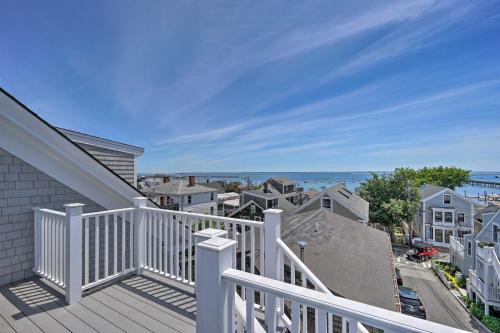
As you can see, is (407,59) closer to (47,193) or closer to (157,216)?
(157,216)

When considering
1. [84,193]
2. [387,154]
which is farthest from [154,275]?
[387,154]

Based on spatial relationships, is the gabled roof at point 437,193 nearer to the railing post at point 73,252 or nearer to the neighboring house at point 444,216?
the neighboring house at point 444,216

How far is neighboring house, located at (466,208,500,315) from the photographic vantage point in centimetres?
1259

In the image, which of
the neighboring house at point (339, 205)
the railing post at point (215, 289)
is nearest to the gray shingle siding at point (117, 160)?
the railing post at point (215, 289)

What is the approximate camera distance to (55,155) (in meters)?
3.86

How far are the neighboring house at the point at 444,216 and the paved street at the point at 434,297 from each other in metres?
6.69

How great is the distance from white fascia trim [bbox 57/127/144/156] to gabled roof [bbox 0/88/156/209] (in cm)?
146

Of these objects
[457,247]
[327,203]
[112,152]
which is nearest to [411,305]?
[327,203]

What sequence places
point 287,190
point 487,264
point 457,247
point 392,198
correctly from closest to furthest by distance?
point 487,264
point 457,247
point 392,198
point 287,190

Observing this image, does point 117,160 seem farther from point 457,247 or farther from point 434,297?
point 457,247

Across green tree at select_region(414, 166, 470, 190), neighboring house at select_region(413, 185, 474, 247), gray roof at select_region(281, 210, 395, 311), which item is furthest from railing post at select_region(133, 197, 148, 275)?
green tree at select_region(414, 166, 470, 190)

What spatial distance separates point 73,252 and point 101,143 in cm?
377

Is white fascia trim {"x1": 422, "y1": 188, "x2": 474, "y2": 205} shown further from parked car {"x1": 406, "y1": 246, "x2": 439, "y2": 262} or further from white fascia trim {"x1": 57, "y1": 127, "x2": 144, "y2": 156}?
white fascia trim {"x1": 57, "y1": 127, "x2": 144, "y2": 156}

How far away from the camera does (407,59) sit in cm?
1052
